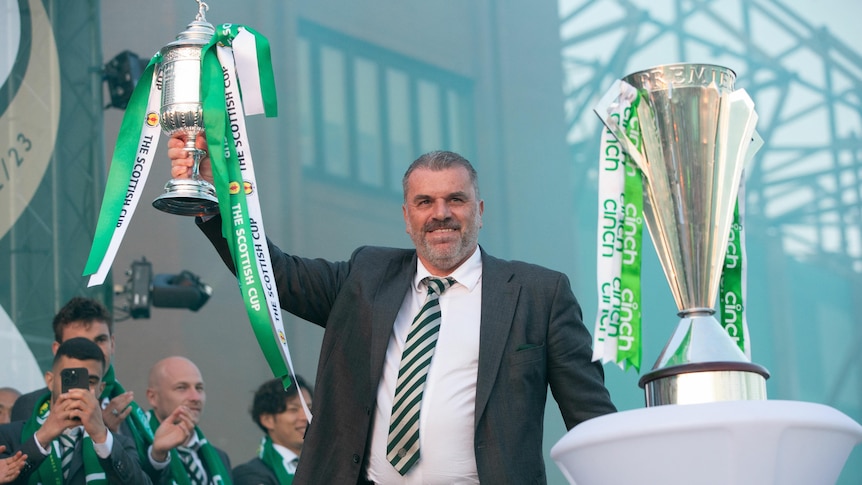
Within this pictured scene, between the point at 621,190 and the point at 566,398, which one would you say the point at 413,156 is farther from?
the point at 621,190

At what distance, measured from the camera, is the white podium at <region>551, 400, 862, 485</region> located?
156 cm

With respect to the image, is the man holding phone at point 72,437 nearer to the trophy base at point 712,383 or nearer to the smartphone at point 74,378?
the smartphone at point 74,378

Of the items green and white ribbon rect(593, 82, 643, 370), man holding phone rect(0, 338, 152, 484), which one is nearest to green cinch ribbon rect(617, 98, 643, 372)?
green and white ribbon rect(593, 82, 643, 370)

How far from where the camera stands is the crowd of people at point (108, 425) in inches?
159

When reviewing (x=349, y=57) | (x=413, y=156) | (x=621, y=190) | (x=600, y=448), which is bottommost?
(x=600, y=448)

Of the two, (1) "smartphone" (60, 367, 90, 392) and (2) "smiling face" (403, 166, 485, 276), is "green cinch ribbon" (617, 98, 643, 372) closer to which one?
(2) "smiling face" (403, 166, 485, 276)

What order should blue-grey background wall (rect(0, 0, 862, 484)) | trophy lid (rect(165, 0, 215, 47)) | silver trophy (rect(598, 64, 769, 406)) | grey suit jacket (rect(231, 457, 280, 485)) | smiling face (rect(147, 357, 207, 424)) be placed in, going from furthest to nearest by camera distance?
blue-grey background wall (rect(0, 0, 862, 484)) < smiling face (rect(147, 357, 207, 424)) < grey suit jacket (rect(231, 457, 280, 485)) < trophy lid (rect(165, 0, 215, 47)) < silver trophy (rect(598, 64, 769, 406))

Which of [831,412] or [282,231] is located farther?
[282,231]

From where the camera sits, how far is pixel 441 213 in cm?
261

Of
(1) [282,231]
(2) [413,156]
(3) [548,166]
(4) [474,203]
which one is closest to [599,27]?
(3) [548,166]

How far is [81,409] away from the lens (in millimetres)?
4004

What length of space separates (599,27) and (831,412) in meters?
6.14

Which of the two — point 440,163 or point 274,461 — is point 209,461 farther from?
point 440,163

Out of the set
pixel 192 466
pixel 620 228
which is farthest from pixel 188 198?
pixel 192 466
